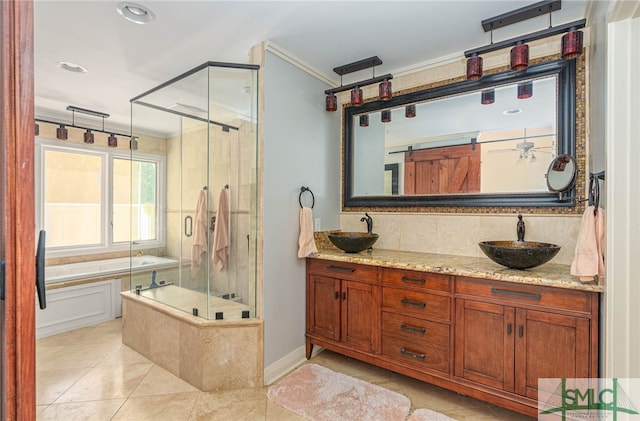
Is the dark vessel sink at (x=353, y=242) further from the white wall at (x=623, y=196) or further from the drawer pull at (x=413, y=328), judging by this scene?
the white wall at (x=623, y=196)

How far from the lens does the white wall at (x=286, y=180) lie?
2.35 metres

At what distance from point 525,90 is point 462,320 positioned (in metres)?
1.69

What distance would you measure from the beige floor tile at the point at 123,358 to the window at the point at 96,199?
100 cm

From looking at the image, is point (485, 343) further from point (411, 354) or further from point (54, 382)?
point (54, 382)

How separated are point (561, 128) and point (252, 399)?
2.81 meters

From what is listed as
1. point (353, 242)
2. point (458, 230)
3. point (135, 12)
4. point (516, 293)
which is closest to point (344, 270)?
point (353, 242)

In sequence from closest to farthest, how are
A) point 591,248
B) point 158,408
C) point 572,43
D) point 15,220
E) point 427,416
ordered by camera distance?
point 15,220
point 591,248
point 572,43
point 427,416
point 158,408

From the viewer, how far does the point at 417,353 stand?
2113mm

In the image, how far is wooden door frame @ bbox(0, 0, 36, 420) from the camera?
2.41 ft

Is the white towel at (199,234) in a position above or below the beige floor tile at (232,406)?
above

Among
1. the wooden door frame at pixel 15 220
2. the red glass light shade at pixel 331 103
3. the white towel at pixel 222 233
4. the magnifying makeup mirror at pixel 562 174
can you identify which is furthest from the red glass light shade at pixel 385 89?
the wooden door frame at pixel 15 220

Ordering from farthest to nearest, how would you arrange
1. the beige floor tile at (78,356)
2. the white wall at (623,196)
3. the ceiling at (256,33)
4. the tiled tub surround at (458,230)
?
the beige floor tile at (78,356) < the tiled tub surround at (458,230) < the ceiling at (256,33) < the white wall at (623,196)

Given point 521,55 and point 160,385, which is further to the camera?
point 160,385

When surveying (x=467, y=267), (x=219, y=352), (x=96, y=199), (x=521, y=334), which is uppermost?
(x=96, y=199)
